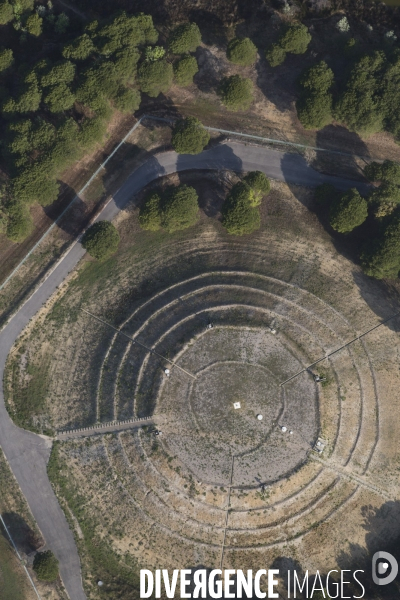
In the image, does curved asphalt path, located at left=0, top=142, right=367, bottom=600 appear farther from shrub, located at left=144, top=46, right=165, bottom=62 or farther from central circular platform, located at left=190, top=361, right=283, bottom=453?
central circular platform, located at left=190, top=361, right=283, bottom=453

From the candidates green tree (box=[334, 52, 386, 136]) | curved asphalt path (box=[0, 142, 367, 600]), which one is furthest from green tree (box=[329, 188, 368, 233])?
green tree (box=[334, 52, 386, 136])

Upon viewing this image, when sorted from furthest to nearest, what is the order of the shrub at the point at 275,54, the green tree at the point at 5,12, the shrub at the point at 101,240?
the green tree at the point at 5,12 → the shrub at the point at 275,54 → the shrub at the point at 101,240

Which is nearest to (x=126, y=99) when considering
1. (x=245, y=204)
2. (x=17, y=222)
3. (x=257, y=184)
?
(x=257, y=184)

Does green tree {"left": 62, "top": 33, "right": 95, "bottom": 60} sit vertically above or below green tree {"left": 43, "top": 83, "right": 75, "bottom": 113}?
above

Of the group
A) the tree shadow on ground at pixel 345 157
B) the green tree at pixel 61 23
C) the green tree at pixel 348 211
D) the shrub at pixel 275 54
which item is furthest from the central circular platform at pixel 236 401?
the green tree at pixel 61 23

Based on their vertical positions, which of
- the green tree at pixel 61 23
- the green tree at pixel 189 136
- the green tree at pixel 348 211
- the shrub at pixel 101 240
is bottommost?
the green tree at pixel 348 211

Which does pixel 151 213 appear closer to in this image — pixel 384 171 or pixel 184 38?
pixel 184 38

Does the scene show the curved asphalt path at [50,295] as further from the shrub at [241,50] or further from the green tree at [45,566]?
the shrub at [241,50]
